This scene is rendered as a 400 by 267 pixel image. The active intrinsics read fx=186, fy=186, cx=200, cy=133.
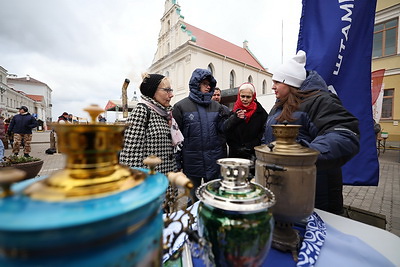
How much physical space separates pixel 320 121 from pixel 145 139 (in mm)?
1455

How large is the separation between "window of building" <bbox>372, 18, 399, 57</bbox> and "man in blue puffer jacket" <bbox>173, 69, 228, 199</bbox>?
15.0 metres

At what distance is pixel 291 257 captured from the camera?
82 cm

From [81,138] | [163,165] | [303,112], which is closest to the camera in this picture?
[81,138]

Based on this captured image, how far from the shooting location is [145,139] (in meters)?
1.82

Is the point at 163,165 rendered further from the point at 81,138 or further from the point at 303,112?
the point at 81,138

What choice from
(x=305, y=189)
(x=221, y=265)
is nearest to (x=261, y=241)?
(x=221, y=265)

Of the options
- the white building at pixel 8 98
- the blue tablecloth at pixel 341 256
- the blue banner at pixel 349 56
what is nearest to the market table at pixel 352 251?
the blue tablecloth at pixel 341 256

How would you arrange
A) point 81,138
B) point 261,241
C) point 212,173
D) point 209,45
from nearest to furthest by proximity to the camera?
1. point 81,138
2. point 261,241
3. point 212,173
4. point 209,45

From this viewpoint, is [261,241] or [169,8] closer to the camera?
[261,241]

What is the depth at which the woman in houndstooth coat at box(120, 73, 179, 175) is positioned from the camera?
1.74 meters

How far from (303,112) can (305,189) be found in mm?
722

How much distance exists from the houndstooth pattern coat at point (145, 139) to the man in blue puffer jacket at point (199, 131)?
45cm

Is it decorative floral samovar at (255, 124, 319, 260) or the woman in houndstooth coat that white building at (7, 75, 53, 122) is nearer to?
the woman in houndstooth coat

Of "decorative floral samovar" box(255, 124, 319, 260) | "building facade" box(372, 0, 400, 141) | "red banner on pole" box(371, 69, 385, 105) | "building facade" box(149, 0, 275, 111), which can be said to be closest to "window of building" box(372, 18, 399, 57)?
"building facade" box(372, 0, 400, 141)
